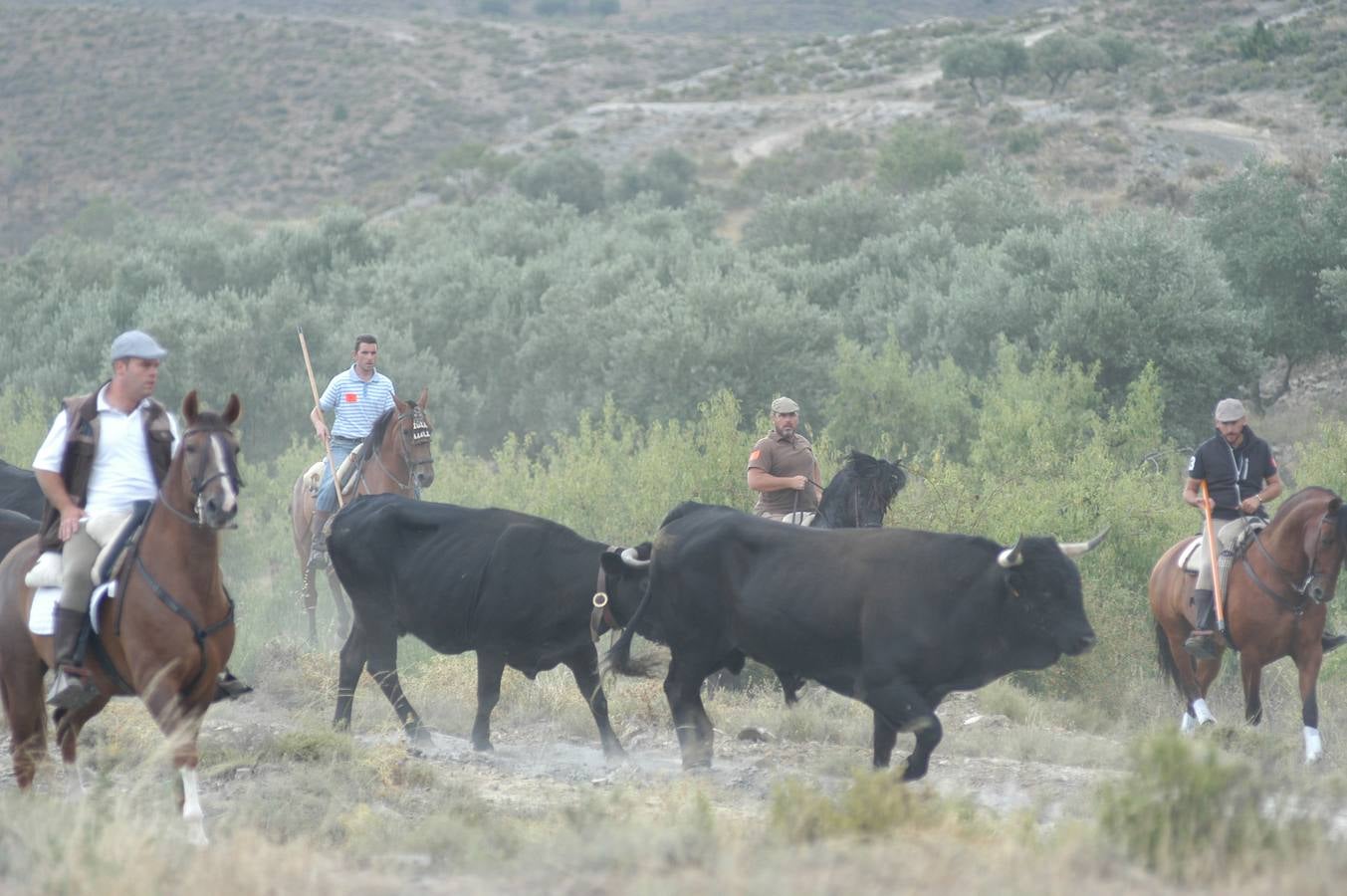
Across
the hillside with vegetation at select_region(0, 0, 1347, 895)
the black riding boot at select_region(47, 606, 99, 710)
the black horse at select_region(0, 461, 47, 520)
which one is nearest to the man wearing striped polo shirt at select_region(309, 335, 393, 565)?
the hillside with vegetation at select_region(0, 0, 1347, 895)

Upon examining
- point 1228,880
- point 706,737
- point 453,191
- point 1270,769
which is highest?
point 1228,880

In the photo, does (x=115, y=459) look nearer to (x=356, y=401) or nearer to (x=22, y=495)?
(x=22, y=495)

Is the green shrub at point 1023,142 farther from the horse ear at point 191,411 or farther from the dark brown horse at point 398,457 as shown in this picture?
the horse ear at point 191,411

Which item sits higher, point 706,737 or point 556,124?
point 706,737

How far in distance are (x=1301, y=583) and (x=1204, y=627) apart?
92cm

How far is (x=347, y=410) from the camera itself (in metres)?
15.4

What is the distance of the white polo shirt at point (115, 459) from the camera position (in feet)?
27.4

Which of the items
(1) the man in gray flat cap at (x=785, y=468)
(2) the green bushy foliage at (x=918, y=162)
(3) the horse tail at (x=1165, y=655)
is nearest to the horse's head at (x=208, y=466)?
(1) the man in gray flat cap at (x=785, y=468)

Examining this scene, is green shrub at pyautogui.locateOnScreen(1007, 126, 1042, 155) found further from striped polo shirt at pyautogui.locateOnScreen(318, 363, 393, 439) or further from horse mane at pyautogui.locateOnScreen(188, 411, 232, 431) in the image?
horse mane at pyautogui.locateOnScreen(188, 411, 232, 431)

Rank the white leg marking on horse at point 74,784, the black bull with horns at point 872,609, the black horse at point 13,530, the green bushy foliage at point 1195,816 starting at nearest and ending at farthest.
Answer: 1. the green bushy foliage at point 1195,816
2. the white leg marking on horse at point 74,784
3. the black bull with horns at point 872,609
4. the black horse at point 13,530

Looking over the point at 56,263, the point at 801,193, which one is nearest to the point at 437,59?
the point at 801,193

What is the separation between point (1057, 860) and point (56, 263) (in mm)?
42312

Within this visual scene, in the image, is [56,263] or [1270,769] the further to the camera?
[56,263]

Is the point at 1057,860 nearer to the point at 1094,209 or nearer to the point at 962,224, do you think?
the point at 962,224
